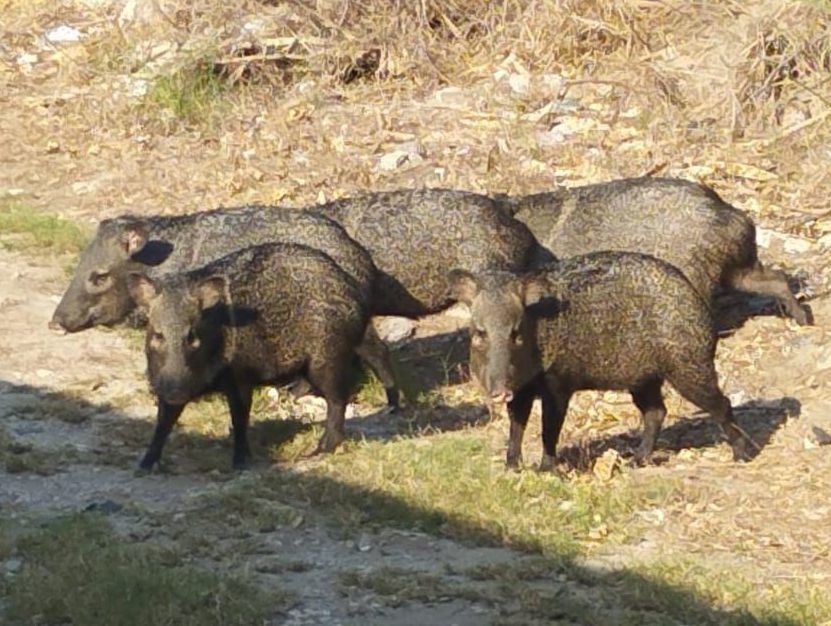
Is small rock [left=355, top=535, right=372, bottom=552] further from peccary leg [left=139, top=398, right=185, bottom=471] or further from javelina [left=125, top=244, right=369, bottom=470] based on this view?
peccary leg [left=139, top=398, right=185, bottom=471]

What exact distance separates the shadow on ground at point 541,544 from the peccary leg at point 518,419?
0.51m

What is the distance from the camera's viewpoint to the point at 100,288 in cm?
933

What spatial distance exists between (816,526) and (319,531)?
6.22ft

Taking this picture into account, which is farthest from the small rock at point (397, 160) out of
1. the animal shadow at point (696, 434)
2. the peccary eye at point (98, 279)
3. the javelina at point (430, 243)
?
the animal shadow at point (696, 434)

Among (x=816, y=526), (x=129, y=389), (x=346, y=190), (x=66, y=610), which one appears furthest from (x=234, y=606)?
(x=346, y=190)

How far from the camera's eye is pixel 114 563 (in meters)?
6.55

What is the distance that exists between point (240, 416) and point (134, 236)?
1.52m

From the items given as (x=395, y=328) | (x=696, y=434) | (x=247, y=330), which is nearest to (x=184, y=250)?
(x=247, y=330)

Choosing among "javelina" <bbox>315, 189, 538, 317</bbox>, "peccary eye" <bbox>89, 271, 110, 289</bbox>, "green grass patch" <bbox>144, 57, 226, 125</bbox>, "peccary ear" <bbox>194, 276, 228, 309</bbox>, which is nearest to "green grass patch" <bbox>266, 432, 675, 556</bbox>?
"peccary ear" <bbox>194, 276, 228, 309</bbox>

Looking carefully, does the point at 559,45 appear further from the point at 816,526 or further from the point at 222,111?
the point at 816,526

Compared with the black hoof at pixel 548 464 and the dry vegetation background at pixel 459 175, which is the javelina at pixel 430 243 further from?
the black hoof at pixel 548 464

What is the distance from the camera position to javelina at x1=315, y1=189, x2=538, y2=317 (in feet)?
29.6

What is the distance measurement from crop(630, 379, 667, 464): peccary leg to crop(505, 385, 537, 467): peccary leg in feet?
1.63

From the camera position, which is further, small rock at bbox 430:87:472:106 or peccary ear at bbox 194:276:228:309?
small rock at bbox 430:87:472:106
